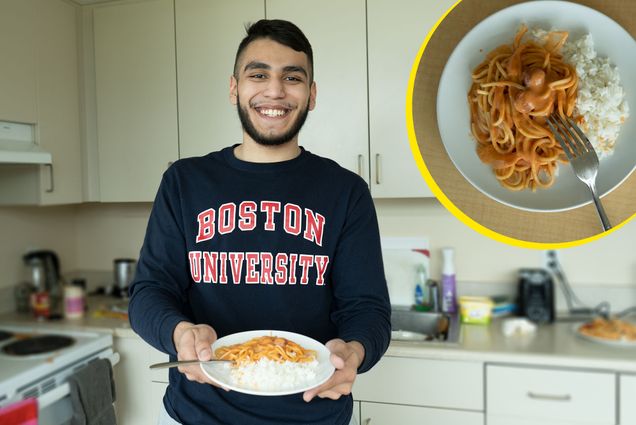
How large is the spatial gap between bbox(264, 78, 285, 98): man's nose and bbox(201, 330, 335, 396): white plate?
1.38 feet

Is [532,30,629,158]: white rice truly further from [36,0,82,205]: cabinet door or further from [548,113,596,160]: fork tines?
[36,0,82,205]: cabinet door

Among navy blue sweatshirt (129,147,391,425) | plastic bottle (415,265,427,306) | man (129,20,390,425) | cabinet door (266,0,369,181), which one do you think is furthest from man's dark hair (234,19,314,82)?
plastic bottle (415,265,427,306)

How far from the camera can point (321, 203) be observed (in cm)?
100

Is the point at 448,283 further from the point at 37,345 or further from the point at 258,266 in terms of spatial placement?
the point at 37,345

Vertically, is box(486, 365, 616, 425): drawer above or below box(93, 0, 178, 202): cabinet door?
below

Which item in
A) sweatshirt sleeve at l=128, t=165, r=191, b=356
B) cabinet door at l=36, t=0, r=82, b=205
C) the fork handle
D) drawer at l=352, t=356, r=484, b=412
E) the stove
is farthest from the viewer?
cabinet door at l=36, t=0, r=82, b=205

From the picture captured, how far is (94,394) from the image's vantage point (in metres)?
1.66

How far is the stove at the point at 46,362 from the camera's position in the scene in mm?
1452

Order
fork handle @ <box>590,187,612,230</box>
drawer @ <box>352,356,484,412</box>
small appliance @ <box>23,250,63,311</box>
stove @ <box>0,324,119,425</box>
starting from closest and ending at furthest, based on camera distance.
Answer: fork handle @ <box>590,187,612,230</box>, stove @ <box>0,324,119,425</box>, drawer @ <box>352,356,484,412</box>, small appliance @ <box>23,250,63,311</box>

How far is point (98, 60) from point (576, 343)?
2030 millimetres

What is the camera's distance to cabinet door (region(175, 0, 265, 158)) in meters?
1.91

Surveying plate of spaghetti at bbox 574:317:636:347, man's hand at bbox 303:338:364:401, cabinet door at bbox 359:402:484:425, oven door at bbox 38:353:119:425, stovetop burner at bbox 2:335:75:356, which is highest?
man's hand at bbox 303:338:364:401

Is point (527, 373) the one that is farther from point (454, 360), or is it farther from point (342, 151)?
point (342, 151)

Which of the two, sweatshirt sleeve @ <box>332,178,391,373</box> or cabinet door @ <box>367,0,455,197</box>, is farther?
cabinet door @ <box>367,0,455,197</box>
